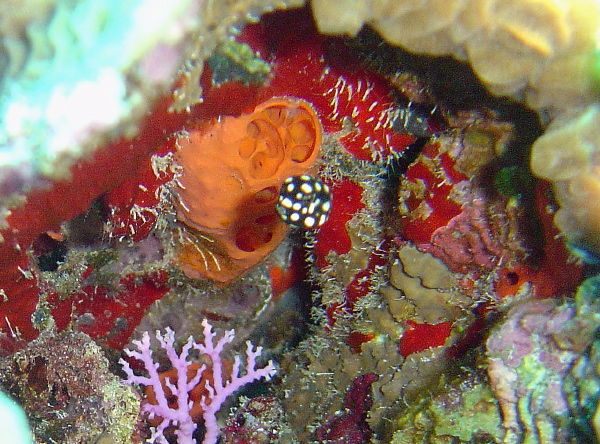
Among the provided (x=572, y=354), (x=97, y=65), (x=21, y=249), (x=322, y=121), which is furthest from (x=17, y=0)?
(x=572, y=354)

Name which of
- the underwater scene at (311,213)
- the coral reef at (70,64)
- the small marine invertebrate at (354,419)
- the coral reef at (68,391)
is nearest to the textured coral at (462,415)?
the underwater scene at (311,213)

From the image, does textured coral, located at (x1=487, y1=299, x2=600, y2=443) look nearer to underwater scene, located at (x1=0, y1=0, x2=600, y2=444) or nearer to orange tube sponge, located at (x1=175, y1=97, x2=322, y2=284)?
underwater scene, located at (x1=0, y1=0, x2=600, y2=444)

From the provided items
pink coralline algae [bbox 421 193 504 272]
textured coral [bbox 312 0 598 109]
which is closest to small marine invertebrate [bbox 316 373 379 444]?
pink coralline algae [bbox 421 193 504 272]

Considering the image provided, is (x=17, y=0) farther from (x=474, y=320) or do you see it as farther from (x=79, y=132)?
(x=474, y=320)

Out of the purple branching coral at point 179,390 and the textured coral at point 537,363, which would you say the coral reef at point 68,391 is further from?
the textured coral at point 537,363

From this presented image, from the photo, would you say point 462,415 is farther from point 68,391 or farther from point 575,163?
point 68,391

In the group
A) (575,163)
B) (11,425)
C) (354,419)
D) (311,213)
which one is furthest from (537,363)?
(11,425)

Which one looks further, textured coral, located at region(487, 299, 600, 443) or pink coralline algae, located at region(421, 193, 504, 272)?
pink coralline algae, located at region(421, 193, 504, 272)
